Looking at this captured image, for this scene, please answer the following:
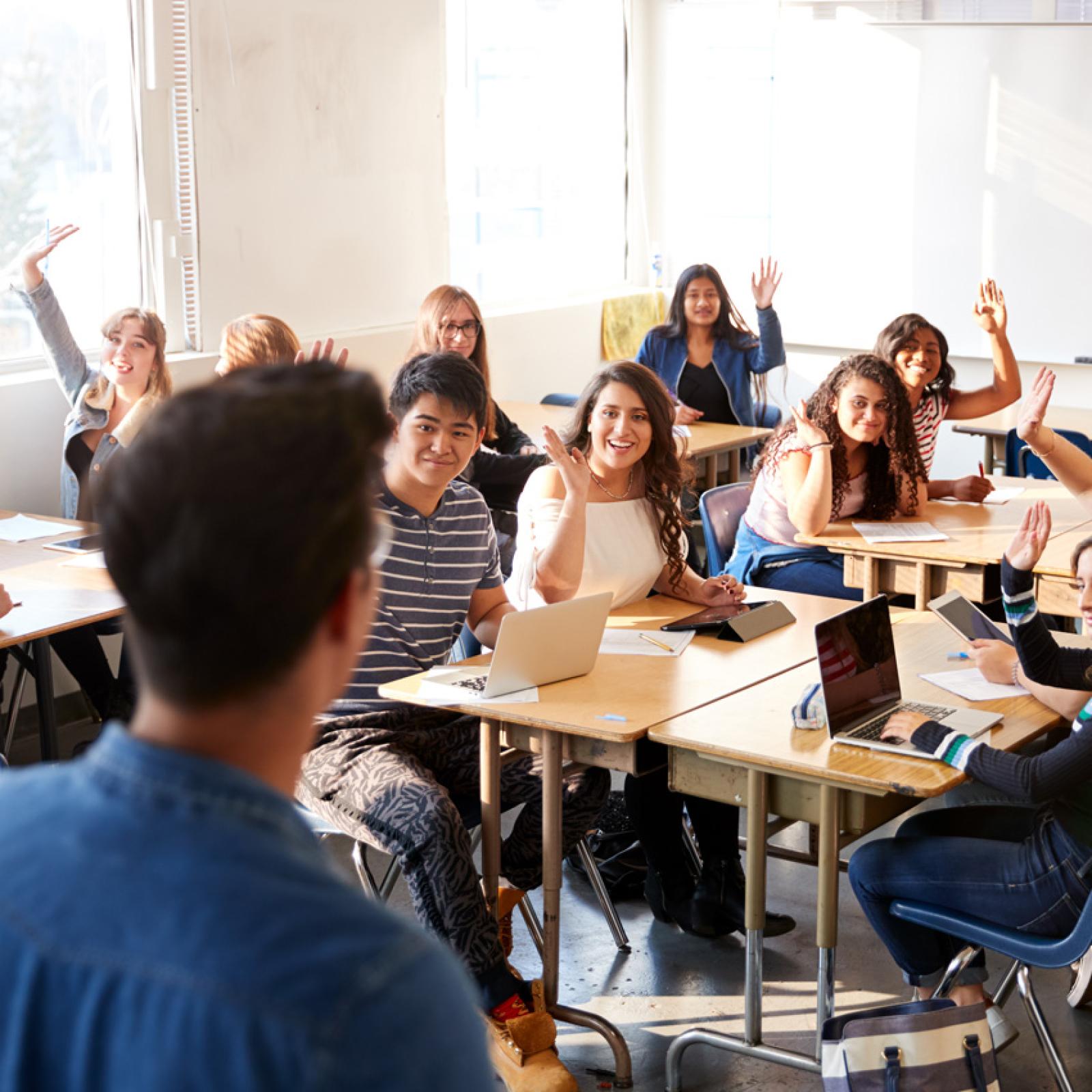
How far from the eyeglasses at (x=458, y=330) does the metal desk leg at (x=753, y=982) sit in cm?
274

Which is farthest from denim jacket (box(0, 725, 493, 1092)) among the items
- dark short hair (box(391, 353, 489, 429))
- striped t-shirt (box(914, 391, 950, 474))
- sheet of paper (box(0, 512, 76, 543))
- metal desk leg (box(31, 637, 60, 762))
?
striped t-shirt (box(914, 391, 950, 474))

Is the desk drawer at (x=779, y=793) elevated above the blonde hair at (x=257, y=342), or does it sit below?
below

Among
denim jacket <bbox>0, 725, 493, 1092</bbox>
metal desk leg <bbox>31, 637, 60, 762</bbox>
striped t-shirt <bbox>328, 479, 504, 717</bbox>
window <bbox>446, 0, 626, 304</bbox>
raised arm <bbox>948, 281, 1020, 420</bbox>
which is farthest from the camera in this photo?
window <bbox>446, 0, 626, 304</bbox>

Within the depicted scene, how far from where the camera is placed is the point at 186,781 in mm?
743

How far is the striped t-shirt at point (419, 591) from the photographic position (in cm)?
310

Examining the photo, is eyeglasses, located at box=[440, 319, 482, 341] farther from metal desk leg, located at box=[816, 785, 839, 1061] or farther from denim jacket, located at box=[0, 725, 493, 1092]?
denim jacket, located at box=[0, 725, 493, 1092]

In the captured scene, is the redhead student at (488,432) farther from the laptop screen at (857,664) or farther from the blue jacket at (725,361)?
the laptop screen at (857,664)

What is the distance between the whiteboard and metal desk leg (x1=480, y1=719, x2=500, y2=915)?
5.29 meters

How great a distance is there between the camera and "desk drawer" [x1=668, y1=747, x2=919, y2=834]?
104 inches

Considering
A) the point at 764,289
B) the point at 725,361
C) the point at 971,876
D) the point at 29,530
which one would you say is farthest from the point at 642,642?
the point at 764,289

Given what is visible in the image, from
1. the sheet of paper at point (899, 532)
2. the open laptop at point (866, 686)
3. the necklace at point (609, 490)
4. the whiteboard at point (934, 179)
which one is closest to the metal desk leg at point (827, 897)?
the open laptop at point (866, 686)

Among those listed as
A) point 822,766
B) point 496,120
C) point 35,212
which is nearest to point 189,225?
point 35,212

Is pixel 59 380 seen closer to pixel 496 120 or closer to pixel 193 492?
pixel 496 120

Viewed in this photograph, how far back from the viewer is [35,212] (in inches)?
191
